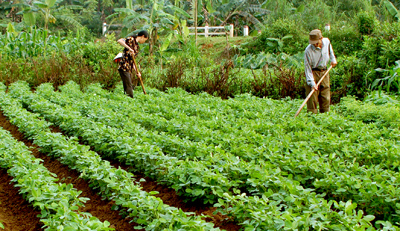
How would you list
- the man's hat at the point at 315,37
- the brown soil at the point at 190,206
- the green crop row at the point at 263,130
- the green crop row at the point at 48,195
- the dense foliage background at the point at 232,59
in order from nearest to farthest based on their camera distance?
the green crop row at the point at 48,195
the brown soil at the point at 190,206
the green crop row at the point at 263,130
the man's hat at the point at 315,37
the dense foliage background at the point at 232,59

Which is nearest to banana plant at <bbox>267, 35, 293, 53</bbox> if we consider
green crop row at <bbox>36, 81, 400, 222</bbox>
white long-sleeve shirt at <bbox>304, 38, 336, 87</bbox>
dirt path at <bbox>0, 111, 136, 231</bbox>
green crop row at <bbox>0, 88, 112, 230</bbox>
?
white long-sleeve shirt at <bbox>304, 38, 336, 87</bbox>

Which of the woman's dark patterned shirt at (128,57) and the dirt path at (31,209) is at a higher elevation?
the woman's dark patterned shirt at (128,57)

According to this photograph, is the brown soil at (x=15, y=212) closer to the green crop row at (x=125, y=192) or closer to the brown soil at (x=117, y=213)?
the brown soil at (x=117, y=213)

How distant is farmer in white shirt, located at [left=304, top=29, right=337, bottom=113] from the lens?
7406 millimetres

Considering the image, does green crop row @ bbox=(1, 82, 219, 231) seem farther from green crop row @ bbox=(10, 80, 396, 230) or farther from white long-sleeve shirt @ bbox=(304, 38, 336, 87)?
white long-sleeve shirt @ bbox=(304, 38, 336, 87)

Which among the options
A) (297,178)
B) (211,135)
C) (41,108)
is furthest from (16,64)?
(297,178)

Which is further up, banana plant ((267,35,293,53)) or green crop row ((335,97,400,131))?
Answer: banana plant ((267,35,293,53))

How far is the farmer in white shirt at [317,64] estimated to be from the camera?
292 inches

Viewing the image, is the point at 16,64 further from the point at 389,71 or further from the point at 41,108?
the point at 389,71

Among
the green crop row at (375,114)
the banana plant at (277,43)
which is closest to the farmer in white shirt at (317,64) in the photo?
the green crop row at (375,114)

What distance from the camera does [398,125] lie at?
630 cm

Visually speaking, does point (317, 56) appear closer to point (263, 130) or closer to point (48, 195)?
point (263, 130)

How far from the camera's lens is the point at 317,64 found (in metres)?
7.57

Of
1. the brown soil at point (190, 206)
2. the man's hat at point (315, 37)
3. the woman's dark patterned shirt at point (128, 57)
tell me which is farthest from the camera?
the woman's dark patterned shirt at point (128, 57)
